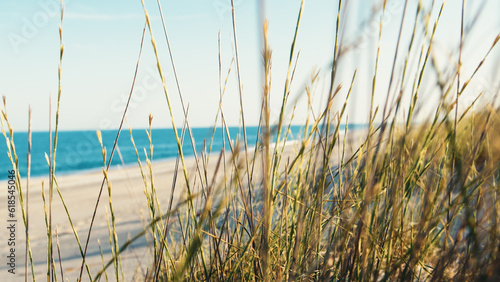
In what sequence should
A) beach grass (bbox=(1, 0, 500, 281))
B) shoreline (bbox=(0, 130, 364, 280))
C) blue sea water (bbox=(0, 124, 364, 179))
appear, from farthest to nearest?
blue sea water (bbox=(0, 124, 364, 179)) → shoreline (bbox=(0, 130, 364, 280)) → beach grass (bbox=(1, 0, 500, 281))

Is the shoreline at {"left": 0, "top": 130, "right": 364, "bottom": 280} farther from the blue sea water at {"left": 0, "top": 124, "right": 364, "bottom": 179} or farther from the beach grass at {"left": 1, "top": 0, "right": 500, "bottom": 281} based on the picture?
the blue sea water at {"left": 0, "top": 124, "right": 364, "bottom": 179}

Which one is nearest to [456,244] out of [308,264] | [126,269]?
[308,264]

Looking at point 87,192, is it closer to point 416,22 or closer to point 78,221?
point 78,221

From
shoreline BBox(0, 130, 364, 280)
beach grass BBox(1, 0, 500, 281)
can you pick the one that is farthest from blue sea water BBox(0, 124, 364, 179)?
shoreline BBox(0, 130, 364, 280)

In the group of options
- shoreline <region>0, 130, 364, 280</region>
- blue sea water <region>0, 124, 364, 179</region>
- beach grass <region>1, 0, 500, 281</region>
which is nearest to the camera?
beach grass <region>1, 0, 500, 281</region>

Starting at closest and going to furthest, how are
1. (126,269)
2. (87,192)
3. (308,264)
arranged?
1. (308,264)
2. (126,269)
3. (87,192)

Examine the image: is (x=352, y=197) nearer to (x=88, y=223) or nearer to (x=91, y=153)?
(x=88, y=223)

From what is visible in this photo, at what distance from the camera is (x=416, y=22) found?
0.60m

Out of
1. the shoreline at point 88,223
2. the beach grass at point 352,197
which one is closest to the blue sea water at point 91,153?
the beach grass at point 352,197

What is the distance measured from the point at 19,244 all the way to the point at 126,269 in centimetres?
132

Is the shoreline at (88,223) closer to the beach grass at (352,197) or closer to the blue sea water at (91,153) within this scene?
the beach grass at (352,197)

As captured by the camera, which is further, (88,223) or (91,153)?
(91,153)

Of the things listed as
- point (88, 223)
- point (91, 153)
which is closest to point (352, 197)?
point (88, 223)

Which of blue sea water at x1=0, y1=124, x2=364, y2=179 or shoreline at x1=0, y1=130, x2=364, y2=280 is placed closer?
shoreline at x1=0, y1=130, x2=364, y2=280
